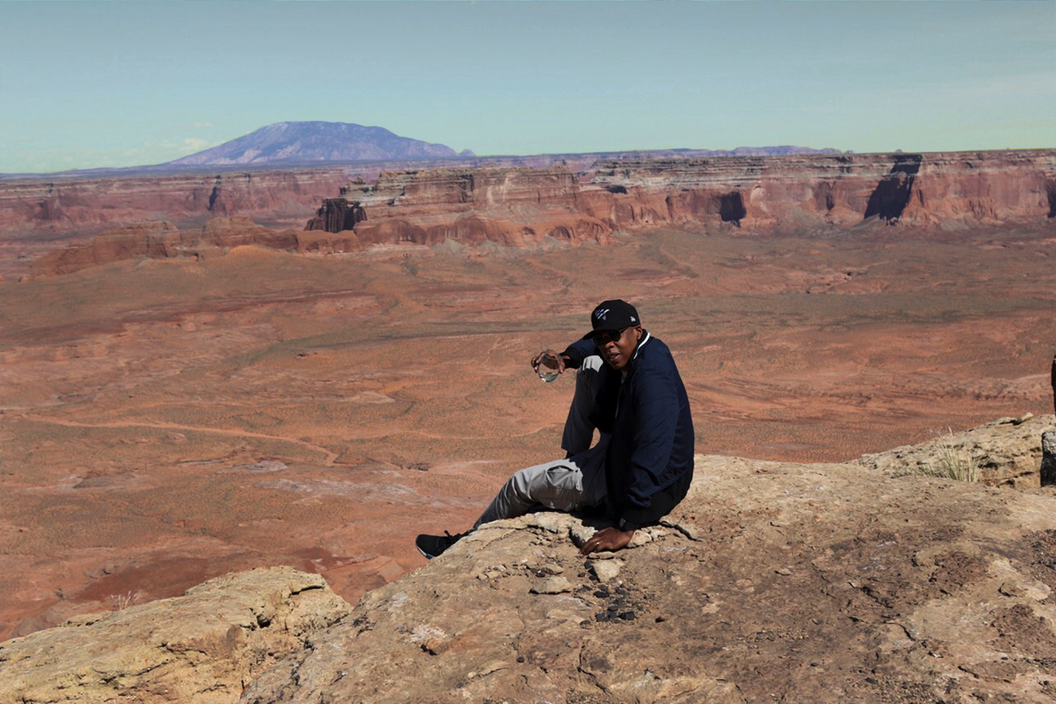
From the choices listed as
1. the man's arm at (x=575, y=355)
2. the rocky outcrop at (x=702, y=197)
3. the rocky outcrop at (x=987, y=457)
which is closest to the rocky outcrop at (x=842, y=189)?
the rocky outcrop at (x=702, y=197)

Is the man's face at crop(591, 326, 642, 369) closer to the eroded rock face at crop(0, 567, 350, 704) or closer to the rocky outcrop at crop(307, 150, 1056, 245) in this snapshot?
the eroded rock face at crop(0, 567, 350, 704)

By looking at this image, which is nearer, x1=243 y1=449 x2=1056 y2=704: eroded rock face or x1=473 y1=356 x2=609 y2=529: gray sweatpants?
x1=243 y1=449 x2=1056 y2=704: eroded rock face

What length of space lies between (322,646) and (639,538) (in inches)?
66.4

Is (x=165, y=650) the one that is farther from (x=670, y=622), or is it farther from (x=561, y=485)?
(x=670, y=622)

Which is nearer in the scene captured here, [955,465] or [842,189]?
[955,465]

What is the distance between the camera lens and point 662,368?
4293 mm

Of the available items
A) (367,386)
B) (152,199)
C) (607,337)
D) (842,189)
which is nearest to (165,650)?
(607,337)

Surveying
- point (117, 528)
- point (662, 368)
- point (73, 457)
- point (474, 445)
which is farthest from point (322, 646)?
point (73, 457)

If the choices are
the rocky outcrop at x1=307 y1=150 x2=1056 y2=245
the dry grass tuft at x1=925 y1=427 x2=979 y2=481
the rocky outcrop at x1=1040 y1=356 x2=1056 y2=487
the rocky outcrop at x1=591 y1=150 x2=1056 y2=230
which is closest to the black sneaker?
the dry grass tuft at x1=925 y1=427 x2=979 y2=481

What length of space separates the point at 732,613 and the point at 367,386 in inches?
1042

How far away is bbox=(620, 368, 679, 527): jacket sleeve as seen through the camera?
13.6 feet

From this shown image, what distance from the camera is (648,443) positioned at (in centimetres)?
416

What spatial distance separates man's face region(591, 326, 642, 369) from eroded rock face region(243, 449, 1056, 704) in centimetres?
95

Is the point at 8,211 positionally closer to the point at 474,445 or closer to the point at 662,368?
the point at 474,445
